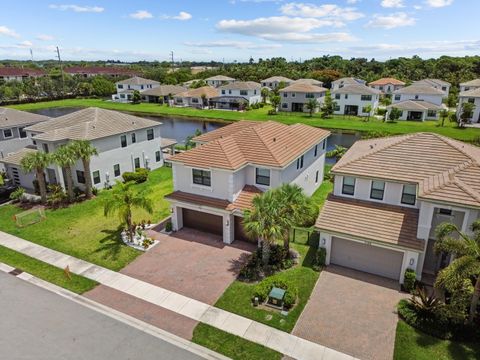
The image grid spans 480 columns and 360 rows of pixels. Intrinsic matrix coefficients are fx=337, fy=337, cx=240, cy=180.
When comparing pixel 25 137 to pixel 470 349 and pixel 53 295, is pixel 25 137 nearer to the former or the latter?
pixel 53 295

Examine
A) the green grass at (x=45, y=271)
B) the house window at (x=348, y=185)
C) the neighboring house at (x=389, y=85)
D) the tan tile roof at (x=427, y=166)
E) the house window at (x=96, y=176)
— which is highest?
the neighboring house at (x=389, y=85)

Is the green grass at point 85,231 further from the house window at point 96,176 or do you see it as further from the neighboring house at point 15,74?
the neighboring house at point 15,74

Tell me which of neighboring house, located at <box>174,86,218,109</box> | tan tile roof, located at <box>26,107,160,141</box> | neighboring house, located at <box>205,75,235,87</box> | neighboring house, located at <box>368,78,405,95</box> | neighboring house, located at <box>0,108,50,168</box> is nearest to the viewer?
tan tile roof, located at <box>26,107,160,141</box>

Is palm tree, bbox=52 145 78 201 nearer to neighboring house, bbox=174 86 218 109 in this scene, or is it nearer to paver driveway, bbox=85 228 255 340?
paver driveway, bbox=85 228 255 340

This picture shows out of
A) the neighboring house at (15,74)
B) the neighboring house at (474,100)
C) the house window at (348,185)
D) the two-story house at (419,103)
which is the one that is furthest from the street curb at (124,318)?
the neighboring house at (15,74)

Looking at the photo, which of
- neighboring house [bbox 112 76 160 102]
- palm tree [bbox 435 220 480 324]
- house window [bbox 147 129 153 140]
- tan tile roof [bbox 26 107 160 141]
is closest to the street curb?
palm tree [bbox 435 220 480 324]

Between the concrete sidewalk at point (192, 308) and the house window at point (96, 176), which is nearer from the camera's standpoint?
the concrete sidewalk at point (192, 308)
